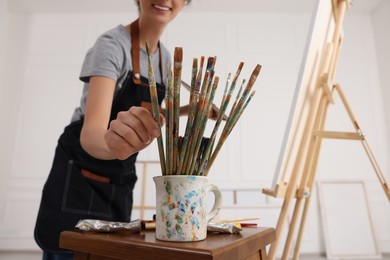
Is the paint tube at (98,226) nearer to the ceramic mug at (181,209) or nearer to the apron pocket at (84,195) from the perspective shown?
the ceramic mug at (181,209)

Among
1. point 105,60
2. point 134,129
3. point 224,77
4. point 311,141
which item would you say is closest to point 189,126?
point 134,129

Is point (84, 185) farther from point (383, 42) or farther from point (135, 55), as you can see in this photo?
point (383, 42)

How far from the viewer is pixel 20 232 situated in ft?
8.52

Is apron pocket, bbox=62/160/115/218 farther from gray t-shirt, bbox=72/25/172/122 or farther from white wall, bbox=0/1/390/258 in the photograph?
white wall, bbox=0/1/390/258

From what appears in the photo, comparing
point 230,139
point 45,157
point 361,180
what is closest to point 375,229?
point 361,180

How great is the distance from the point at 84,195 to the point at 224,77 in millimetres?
2406

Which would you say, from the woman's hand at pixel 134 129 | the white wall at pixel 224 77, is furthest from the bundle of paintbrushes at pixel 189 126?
the white wall at pixel 224 77

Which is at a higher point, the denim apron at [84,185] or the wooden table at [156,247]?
the denim apron at [84,185]

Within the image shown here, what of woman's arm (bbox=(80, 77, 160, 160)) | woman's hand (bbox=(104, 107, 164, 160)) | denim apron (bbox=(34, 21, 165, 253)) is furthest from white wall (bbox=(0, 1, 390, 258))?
woman's hand (bbox=(104, 107, 164, 160))

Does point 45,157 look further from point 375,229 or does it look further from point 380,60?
point 380,60

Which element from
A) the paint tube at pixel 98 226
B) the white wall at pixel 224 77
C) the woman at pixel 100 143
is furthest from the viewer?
the white wall at pixel 224 77

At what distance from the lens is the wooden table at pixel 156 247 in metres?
0.32

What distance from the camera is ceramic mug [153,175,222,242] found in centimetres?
39

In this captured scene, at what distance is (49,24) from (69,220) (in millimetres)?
3056
